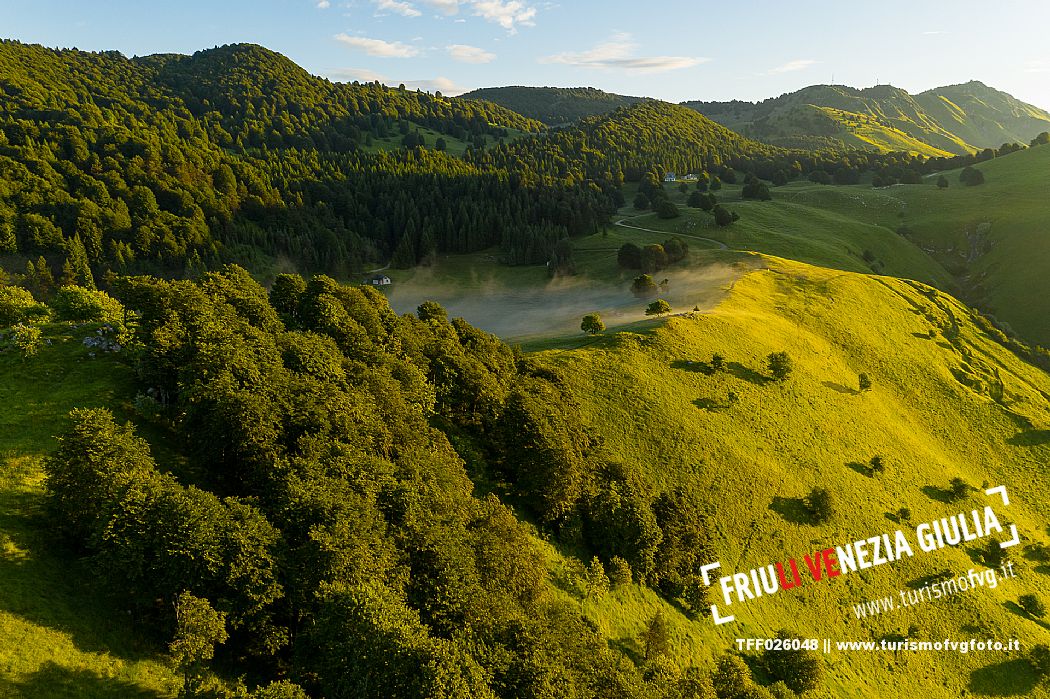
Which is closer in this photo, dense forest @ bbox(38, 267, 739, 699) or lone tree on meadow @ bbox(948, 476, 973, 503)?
dense forest @ bbox(38, 267, 739, 699)

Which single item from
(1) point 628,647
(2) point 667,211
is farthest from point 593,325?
(2) point 667,211

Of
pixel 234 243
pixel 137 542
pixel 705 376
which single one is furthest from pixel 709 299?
pixel 234 243

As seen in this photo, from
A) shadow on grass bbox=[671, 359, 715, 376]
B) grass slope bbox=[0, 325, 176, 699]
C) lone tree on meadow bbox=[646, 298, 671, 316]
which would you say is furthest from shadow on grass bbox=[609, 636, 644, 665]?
lone tree on meadow bbox=[646, 298, 671, 316]

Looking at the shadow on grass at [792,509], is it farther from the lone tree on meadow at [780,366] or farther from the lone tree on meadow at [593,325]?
the lone tree on meadow at [593,325]

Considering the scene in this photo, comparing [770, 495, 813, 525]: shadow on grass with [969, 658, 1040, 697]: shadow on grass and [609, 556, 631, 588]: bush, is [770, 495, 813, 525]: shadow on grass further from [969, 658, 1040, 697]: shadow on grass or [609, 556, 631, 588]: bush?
[609, 556, 631, 588]: bush

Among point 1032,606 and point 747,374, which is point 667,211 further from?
point 1032,606

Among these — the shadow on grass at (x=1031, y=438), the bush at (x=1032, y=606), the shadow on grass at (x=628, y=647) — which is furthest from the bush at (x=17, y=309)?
the shadow on grass at (x=1031, y=438)
